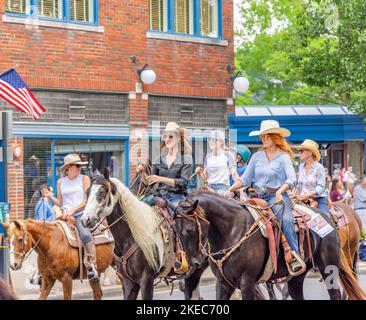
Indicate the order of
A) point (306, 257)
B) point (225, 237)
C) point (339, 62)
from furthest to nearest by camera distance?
point (339, 62), point (306, 257), point (225, 237)

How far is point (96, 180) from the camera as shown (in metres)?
9.21

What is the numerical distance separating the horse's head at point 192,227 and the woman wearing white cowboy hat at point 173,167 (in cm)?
127

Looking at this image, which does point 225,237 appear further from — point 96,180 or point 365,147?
point 365,147

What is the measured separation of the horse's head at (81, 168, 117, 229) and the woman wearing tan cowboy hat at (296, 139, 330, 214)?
2.87 m

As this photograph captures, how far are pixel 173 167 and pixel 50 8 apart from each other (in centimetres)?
1083

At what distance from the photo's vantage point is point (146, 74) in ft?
67.9

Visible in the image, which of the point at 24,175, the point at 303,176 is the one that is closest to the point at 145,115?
the point at 24,175

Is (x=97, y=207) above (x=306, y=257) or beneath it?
above

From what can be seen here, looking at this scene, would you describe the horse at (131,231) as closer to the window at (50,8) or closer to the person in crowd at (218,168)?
the person in crowd at (218,168)

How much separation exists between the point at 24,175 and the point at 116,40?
421cm

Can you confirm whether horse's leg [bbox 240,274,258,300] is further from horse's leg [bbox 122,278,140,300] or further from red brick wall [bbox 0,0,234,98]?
red brick wall [bbox 0,0,234,98]

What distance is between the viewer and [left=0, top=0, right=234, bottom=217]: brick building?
19109mm

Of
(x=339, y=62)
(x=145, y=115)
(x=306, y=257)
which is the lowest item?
(x=306, y=257)

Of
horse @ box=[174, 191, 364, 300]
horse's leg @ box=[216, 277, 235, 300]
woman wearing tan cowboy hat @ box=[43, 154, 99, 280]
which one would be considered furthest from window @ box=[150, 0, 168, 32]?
horse's leg @ box=[216, 277, 235, 300]
